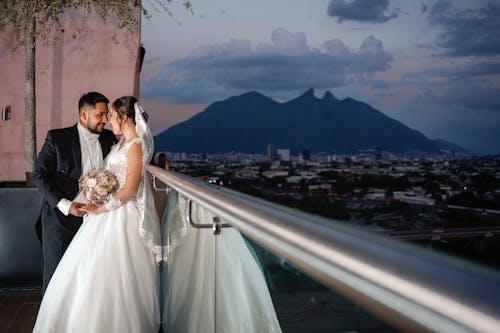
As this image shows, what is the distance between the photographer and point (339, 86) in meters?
62.0

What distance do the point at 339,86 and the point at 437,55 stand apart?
14.1m

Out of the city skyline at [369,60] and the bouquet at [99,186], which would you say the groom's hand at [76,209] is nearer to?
the bouquet at [99,186]

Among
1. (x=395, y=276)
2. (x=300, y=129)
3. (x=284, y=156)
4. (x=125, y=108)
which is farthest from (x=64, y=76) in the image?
(x=300, y=129)

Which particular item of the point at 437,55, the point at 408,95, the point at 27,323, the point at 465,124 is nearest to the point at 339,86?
the point at 408,95

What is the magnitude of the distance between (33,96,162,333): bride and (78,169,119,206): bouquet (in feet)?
0.12

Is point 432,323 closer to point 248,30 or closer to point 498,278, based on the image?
point 498,278

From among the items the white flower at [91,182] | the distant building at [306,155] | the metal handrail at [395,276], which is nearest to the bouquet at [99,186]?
the white flower at [91,182]

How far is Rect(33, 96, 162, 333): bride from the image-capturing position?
96.5 inches

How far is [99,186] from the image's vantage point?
2602 mm

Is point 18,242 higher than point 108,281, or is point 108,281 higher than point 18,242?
→ point 108,281

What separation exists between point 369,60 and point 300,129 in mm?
37257

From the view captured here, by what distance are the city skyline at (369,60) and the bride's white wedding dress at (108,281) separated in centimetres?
3658

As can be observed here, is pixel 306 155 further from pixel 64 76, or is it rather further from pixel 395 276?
pixel 395 276

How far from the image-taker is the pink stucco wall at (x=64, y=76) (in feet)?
19.2
